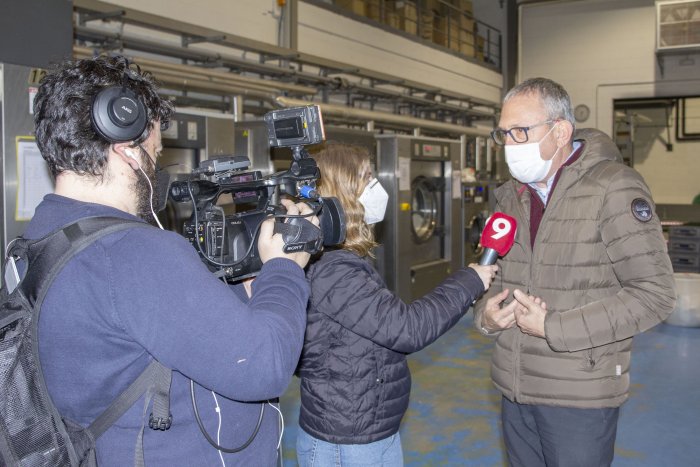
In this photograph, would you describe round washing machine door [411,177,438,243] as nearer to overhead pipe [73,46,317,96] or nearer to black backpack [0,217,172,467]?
overhead pipe [73,46,317,96]

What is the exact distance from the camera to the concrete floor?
3.46 m

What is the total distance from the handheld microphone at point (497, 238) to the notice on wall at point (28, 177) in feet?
6.25

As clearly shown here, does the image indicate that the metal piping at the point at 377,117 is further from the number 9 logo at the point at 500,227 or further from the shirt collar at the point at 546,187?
the number 9 logo at the point at 500,227

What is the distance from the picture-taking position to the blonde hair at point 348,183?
69.9 inches

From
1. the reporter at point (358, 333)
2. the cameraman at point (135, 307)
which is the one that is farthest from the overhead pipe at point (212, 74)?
the cameraman at point (135, 307)

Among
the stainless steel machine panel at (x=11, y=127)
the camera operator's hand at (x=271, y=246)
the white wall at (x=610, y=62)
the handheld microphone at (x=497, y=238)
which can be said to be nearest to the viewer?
the camera operator's hand at (x=271, y=246)

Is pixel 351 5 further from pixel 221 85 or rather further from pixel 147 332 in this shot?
pixel 147 332

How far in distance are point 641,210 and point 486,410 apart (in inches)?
106

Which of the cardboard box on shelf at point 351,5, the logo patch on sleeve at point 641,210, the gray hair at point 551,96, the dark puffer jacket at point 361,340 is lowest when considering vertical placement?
the dark puffer jacket at point 361,340

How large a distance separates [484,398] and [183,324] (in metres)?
3.70

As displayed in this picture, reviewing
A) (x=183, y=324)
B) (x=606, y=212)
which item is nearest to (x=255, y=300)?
(x=183, y=324)

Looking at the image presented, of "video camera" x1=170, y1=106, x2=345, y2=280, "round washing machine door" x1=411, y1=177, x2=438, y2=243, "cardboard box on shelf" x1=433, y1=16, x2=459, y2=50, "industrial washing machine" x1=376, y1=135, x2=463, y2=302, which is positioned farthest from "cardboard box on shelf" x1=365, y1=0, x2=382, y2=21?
"video camera" x1=170, y1=106, x2=345, y2=280

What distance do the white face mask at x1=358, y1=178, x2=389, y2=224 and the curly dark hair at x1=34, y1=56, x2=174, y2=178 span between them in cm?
79

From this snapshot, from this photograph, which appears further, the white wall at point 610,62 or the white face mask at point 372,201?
the white wall at point 610,62
